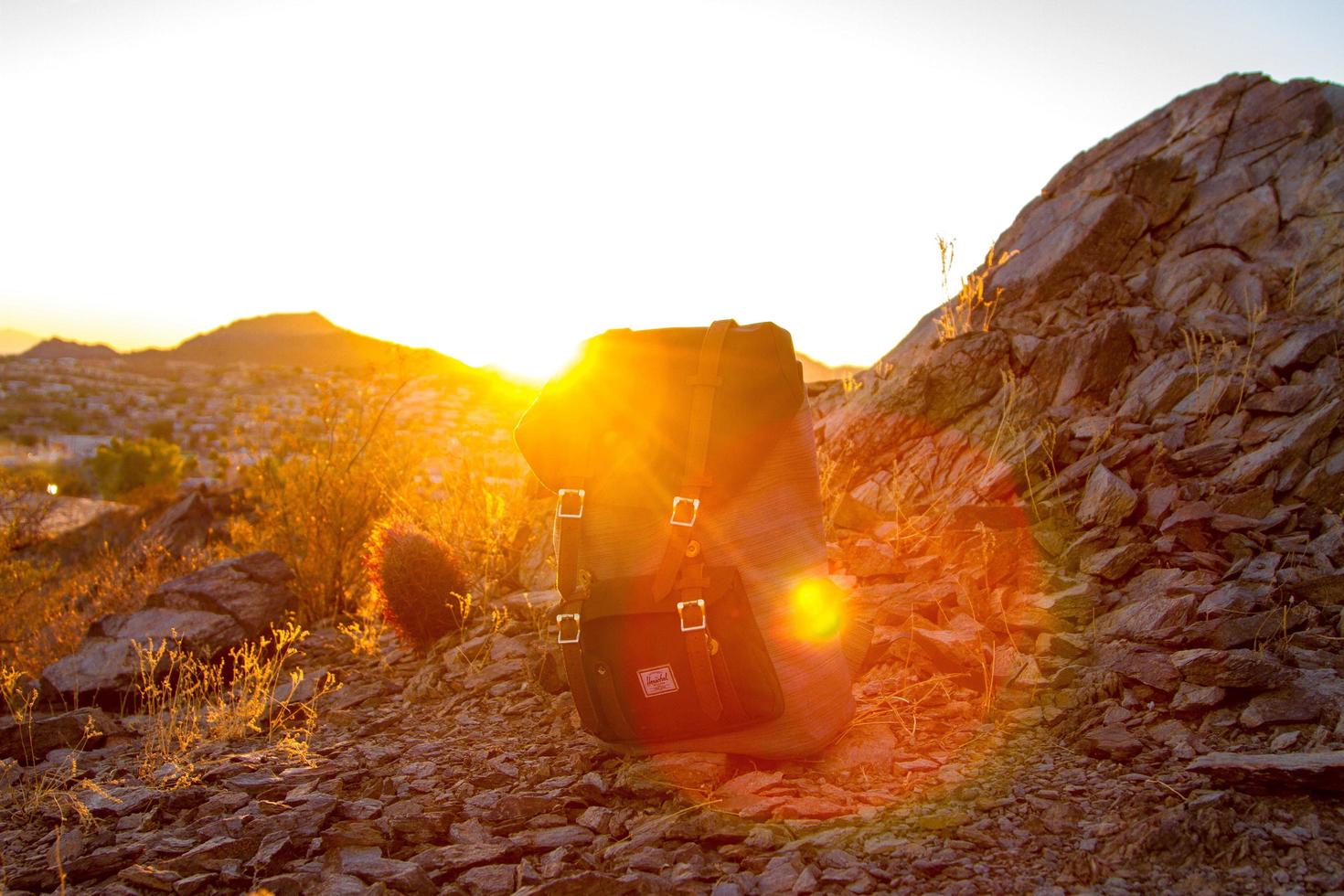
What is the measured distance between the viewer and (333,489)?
23.3ft

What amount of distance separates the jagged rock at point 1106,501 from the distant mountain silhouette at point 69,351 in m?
73.1

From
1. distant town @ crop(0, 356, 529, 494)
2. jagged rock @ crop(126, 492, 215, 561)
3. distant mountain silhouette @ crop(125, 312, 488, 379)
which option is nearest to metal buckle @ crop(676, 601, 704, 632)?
jagged rock @ crop(126, 492, 215, 561)

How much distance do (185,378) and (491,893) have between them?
58877 mm

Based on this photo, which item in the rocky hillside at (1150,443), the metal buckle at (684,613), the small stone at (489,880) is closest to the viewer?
the small stone at (489,880)

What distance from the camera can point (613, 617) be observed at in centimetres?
296

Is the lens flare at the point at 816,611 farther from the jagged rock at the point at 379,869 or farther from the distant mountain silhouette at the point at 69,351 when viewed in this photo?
the distant mountain silhouette at the point at 69,351

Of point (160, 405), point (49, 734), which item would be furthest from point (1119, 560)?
point (160, 405)

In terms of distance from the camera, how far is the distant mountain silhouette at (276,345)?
6081 centimetres

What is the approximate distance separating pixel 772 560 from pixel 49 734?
3.64 metres

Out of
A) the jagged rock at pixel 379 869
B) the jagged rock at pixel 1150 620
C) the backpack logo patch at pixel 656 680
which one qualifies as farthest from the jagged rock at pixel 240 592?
the jagged rock at pixel 1150 620

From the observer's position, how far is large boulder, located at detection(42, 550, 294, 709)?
4.82 m

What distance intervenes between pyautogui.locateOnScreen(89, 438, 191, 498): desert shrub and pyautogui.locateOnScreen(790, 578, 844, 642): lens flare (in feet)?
63.9

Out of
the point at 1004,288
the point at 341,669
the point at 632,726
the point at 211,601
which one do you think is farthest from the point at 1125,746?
the point at 211,601

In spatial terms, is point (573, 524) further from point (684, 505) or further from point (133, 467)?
point (133, 467)
